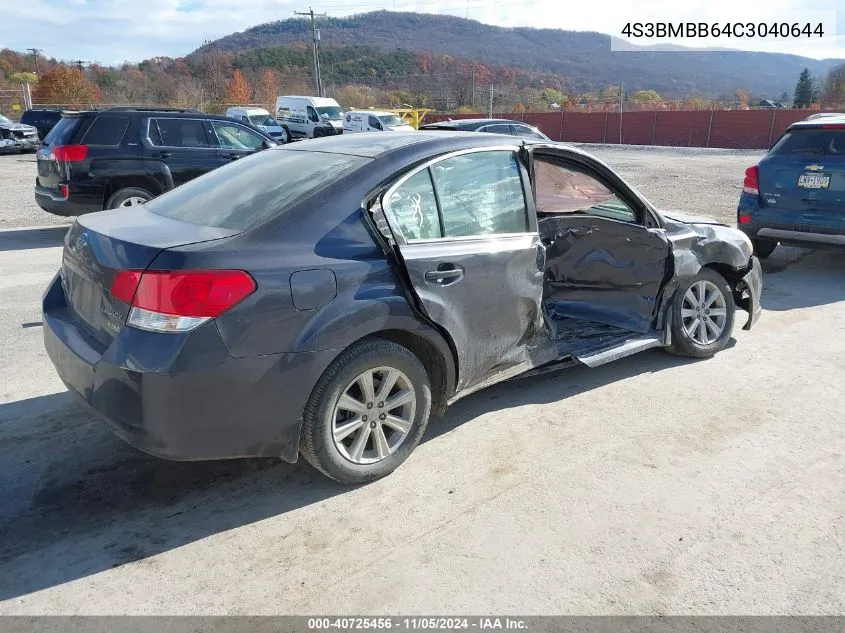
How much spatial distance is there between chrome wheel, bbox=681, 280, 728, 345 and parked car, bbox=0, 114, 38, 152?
2839 cm

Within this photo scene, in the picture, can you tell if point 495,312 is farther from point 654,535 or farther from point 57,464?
point 57,464

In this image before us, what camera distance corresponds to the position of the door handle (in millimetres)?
3455

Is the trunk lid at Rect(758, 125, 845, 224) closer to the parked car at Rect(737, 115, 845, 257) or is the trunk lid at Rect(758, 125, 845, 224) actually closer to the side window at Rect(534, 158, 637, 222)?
the parked car at Rect(737, 115, 845, 257)

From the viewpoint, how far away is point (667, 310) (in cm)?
499

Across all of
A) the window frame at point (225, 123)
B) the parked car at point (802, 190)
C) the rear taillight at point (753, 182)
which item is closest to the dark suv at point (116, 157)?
the window frame at point (225, 123)

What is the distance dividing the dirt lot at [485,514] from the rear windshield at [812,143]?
13.1 feet

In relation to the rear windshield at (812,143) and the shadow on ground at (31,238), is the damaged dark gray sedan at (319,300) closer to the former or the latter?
the rear windshield at (812,143)

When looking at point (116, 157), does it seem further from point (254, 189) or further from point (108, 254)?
point (108, 254)

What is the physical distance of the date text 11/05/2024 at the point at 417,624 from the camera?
98.8 inches

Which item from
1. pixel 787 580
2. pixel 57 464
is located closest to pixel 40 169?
pixel 57 464

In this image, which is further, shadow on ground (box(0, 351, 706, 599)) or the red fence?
the red fence

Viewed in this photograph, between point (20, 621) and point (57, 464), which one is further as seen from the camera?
point (57, 464)

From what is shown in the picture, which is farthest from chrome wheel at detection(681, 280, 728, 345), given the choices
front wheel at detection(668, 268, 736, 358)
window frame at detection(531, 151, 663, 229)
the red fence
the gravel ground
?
the red fence

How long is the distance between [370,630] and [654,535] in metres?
1.36
